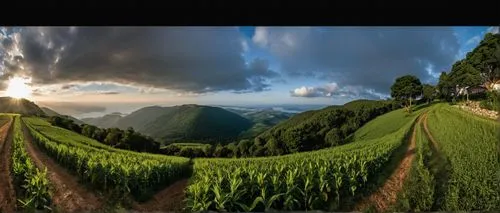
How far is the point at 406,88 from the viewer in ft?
21.9

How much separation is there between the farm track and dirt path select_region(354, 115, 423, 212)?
Result: 237 millimetres

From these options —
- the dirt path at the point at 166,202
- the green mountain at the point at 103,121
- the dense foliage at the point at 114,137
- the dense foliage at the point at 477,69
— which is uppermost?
the dense foliage at the point at 477,69

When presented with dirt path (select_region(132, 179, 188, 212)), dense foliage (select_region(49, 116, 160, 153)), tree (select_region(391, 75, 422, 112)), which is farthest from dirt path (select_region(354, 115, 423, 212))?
dense foliage (select_region(49, 116, 160, 153))

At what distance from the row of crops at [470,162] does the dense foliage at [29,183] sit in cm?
465

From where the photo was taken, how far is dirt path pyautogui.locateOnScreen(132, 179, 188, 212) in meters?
6.45

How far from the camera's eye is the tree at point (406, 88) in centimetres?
661

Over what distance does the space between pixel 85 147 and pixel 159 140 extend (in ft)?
2.95

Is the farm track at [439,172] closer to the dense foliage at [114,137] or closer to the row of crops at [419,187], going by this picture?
the row of crops at [419,187]

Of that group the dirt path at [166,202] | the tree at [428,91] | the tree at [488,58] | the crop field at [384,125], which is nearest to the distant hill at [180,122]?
the dirt path at [166,202]

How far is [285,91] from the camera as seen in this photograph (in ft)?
22.1

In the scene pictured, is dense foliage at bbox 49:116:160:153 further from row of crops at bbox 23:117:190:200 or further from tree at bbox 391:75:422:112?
tree at bbox 391:75:422:112

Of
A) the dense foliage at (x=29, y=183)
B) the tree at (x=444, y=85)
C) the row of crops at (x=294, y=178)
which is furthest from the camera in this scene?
the tree at (x=444, y=85)
